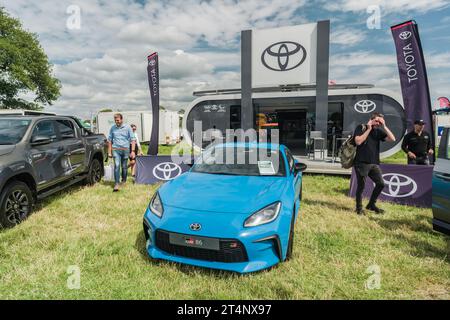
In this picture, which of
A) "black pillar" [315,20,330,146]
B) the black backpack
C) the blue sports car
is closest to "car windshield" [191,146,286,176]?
the blue sports car

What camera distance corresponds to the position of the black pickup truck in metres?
4.04

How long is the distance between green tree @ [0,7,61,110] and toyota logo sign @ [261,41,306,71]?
2448cm

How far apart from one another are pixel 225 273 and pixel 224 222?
586 millimetres

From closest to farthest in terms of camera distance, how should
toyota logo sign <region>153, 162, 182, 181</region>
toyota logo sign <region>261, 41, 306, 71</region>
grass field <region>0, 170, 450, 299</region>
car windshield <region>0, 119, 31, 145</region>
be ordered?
grass field <region>0, 170, 450, 299</region> → car windshield <region>0, 119, 31, 145</region> → toyota logo sign <region>153, 162, 182, 181</region> → toyota logo sign <region>261, 41, 306, 71</region>

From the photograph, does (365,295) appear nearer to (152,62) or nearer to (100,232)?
(100,232)

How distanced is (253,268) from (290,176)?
1.55 m

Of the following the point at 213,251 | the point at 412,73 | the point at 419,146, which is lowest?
the point at 213,251

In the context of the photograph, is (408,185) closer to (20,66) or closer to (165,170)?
(165,170)

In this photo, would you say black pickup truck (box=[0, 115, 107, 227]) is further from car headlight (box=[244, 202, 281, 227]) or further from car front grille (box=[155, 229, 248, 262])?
car headlight (box=[244, 202, 281, 227])

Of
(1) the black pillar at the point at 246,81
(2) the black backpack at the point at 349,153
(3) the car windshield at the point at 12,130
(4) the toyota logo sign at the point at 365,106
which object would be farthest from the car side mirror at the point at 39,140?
(4) the toyota logo sign at the point at 365,106

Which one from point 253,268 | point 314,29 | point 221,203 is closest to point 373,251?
point 253,268

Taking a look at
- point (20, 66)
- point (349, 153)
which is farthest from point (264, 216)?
point (20, 66)

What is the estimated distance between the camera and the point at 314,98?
36.1ft

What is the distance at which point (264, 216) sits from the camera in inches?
111
